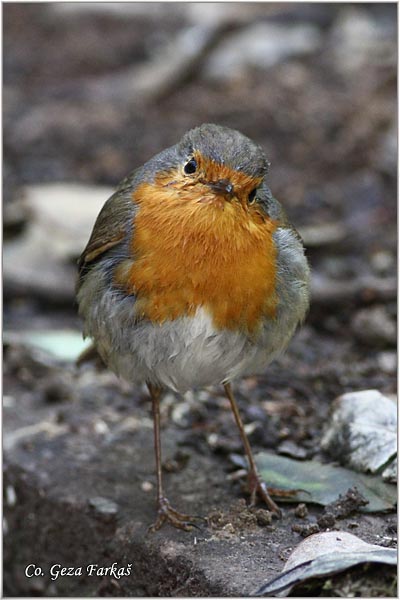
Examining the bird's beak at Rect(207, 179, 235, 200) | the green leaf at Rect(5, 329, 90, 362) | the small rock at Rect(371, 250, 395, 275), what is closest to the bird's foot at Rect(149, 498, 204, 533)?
the bird's beak at Rect(207, 179, 235, 200)

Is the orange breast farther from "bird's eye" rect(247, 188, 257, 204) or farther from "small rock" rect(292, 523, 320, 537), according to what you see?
"small rock" rect(292, 523, 320, 537)

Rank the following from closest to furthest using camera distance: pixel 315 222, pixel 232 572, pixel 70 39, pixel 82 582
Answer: pixel 232 572, pixel 82 582, pixel 315 222, pixel 70 39

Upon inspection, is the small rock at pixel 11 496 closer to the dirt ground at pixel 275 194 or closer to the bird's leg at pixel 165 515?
the dirt ground at pixel 275 194

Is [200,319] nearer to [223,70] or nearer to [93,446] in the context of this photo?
[93,446]

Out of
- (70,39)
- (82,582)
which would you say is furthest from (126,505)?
(70,39)

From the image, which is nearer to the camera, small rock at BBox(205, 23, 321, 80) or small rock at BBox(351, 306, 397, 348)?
small rock at BBox(351, 306, 397, 348)

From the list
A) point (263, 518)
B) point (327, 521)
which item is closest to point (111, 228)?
point (263, 518)
